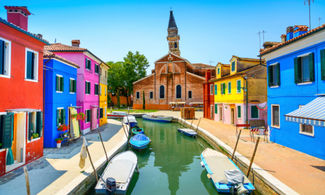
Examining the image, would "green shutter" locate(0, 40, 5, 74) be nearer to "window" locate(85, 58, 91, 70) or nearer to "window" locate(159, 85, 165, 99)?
"window" locate(85, 58, 91, 70)

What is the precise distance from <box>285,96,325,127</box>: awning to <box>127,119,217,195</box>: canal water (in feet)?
15.6

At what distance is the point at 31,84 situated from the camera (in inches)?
369

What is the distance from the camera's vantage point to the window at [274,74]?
12.1 metres

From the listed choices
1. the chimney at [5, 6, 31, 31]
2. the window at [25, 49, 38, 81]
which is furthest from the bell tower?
the window at [25, 49, 38, 81]

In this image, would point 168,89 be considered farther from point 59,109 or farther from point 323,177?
point 323,177

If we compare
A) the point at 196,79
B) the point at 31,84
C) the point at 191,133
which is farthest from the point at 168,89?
the point at 31,84

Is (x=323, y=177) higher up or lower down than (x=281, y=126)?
lower down

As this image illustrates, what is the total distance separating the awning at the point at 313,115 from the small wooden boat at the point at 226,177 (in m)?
3.31

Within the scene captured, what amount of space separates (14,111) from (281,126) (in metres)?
14.3

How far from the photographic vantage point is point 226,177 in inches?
304

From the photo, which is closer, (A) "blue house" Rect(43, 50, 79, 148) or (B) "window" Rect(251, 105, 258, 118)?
(A) "blue house" Rect(43, 50, 79, 148)

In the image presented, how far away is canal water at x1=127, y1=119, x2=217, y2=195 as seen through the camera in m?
8.62

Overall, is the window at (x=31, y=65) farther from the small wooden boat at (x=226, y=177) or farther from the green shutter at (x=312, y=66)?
the green shutter at (x=312, y=66)

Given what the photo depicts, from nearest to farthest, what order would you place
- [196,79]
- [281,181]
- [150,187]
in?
[281,181]
[150,187]
[196,79]
